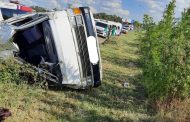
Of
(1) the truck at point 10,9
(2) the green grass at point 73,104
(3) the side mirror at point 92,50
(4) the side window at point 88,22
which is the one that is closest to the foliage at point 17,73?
(2) the green grass at point 73,104

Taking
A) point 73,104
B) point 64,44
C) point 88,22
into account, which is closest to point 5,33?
point 64,44

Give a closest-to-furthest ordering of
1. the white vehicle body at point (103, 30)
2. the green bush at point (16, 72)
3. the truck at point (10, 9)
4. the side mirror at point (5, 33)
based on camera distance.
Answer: the green bush at point (16, 72)
the side mirror at point (5, 33)
the truck at point (10, 9)
the white vehicle body at point (103, 30)

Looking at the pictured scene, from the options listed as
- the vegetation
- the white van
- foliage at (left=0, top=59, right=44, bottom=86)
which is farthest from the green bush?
the vegetation

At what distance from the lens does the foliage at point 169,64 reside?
10539mm

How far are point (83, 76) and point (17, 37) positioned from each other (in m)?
2.45

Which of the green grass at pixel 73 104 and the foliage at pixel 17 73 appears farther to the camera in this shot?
the foliage at pixel 17 73

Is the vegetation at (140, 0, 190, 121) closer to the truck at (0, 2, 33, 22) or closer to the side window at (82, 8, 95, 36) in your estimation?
the side window at (82, 8, 95, 36)

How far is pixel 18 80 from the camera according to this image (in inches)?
392

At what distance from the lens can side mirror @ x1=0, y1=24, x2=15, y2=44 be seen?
10230mm

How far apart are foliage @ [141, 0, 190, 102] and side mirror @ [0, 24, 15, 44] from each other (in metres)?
3.85

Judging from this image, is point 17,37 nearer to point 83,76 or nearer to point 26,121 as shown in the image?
point 83,76

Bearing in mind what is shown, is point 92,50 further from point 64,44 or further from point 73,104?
point 73,104

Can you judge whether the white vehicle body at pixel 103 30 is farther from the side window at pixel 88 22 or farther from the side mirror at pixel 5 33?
the side mirror at pixel 5 33

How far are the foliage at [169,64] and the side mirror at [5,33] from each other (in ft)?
12.6
